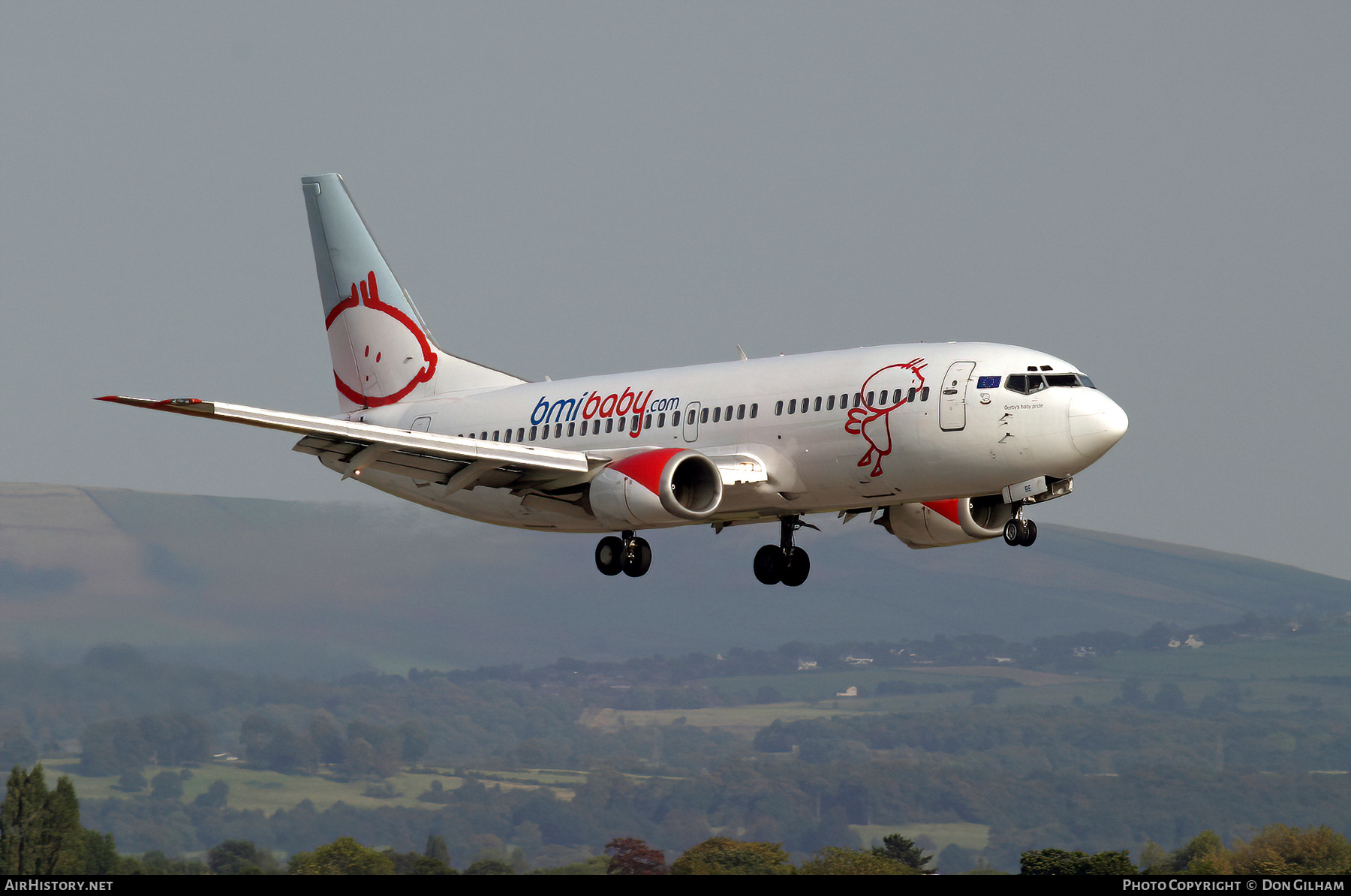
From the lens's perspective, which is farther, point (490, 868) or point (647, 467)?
point (490, 868)

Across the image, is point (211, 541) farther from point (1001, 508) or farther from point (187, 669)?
point (1001, 508)

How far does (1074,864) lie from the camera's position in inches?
5591

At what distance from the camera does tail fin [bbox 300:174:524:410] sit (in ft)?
183

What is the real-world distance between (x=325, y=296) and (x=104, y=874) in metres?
80.3

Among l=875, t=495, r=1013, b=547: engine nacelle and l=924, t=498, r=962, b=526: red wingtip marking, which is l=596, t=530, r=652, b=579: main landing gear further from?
A: l=924, t=498, r=962, b=526: red wingtip marking

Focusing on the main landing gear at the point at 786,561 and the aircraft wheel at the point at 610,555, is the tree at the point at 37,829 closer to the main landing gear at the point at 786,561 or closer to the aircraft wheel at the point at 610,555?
the aircraft wheel at the point at 610,555

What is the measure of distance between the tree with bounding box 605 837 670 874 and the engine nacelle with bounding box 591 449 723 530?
103 m

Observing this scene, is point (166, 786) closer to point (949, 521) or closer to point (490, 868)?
point (490, 868)

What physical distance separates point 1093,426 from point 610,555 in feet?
46.8

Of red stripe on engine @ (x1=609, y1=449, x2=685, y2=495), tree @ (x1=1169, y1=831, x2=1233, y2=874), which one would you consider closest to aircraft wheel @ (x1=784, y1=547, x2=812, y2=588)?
red stripe on engine @ (x1=609, y1=449, x2=685, y2=495)

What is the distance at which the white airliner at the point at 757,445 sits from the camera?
39.7 m

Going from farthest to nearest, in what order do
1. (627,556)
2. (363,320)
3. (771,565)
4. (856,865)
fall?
(856,865), (363,320), (771,565), (627,556)

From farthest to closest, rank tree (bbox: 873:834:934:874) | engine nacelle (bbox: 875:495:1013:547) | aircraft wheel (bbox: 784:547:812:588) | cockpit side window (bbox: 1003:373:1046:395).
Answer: tree (bbox: 873:834:934:874)
aircraft wheel (bbox: 784:547:812:588)
engine nacelle (bbox: 875:495:1013:547)
cockpit side window (bbox: 1003:373:1046:395)

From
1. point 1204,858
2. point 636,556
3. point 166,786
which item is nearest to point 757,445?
point 636,556
